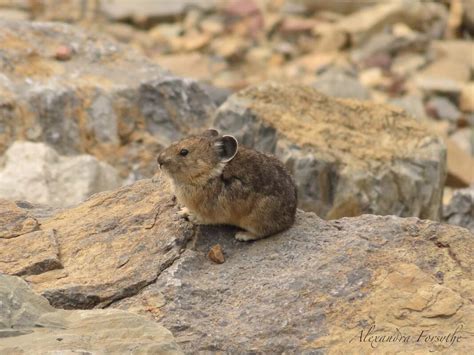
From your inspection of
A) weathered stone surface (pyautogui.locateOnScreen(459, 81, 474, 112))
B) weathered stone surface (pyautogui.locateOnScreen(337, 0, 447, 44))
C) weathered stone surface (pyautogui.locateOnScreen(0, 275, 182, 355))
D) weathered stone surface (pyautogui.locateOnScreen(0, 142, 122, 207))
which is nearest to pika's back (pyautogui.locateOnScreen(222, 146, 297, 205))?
weathered stone surface (pyautogui.locateOnScreen(0, 275, 182, 355))

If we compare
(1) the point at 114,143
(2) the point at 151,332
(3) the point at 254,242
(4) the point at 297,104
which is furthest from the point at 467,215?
(2) the point at 151,332

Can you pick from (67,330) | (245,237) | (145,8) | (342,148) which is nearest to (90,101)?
(342,148)

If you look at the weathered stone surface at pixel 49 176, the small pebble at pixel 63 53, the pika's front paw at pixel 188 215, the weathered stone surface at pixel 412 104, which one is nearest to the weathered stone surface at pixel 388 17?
the weathered stone surface at pixel 412 104

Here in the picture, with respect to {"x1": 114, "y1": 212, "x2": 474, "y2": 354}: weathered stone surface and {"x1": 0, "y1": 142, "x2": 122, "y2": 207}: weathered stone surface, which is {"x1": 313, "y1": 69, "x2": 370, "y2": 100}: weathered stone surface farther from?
{"x1": 114, "y1": 212, "x2": 474, "y2": 354}: weathered stone surface

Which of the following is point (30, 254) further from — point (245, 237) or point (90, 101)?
point (90, 101)

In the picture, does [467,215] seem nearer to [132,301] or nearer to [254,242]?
[254,242]

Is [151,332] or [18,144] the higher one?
[151,332]

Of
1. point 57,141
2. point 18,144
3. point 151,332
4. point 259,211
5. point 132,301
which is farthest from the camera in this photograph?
point 57,141
